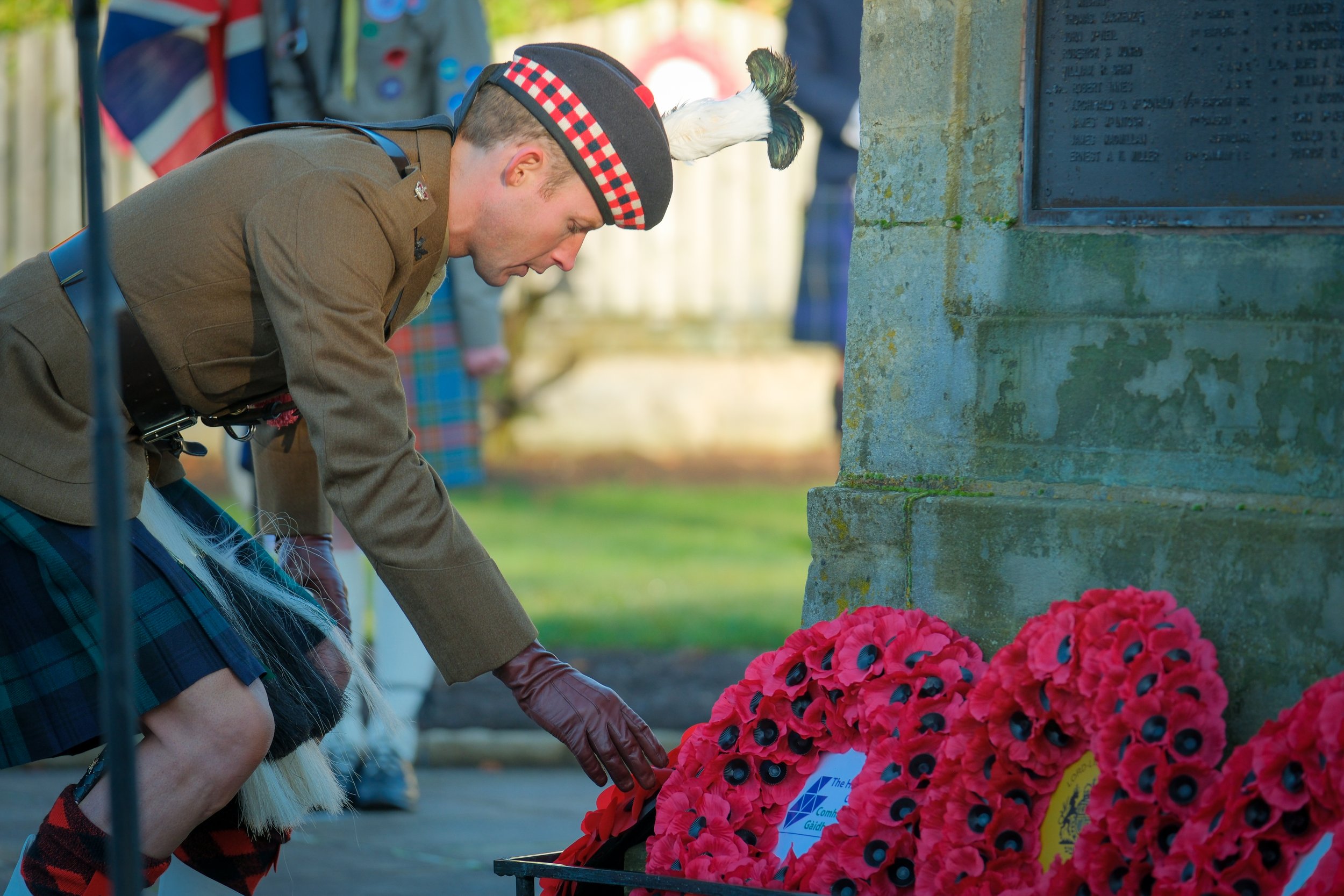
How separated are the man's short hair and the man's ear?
10mm

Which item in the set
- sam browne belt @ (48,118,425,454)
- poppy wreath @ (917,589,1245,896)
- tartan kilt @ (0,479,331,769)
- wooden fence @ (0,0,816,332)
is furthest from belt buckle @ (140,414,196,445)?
wooden fence @ (0,0,816,332)

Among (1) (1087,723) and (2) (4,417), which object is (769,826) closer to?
(1) (1087,723)

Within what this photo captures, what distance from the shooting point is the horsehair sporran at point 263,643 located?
2.34 metres

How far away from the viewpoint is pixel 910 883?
2.26 m

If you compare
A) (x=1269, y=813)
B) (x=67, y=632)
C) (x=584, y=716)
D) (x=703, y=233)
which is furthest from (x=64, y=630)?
(x=703, y=233)

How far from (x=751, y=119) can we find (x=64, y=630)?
127 cm

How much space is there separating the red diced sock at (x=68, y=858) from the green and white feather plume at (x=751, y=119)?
4.25 feet

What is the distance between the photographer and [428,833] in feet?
11.8

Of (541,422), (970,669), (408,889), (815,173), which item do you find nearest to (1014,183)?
(970,669)

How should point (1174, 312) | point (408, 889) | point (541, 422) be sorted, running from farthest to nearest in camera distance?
point (541, 422) < point (408, 889) < point (1174, 312)

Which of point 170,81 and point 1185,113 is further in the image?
point 170,81

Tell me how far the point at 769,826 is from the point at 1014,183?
3.55 feet

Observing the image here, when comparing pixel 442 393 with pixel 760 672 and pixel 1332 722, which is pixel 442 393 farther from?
pixel 1332 722

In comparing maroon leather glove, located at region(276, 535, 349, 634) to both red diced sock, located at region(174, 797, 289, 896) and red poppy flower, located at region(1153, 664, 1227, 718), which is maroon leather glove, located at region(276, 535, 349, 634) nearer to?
red diced sock, located at region(174, 797, 289, 896)
